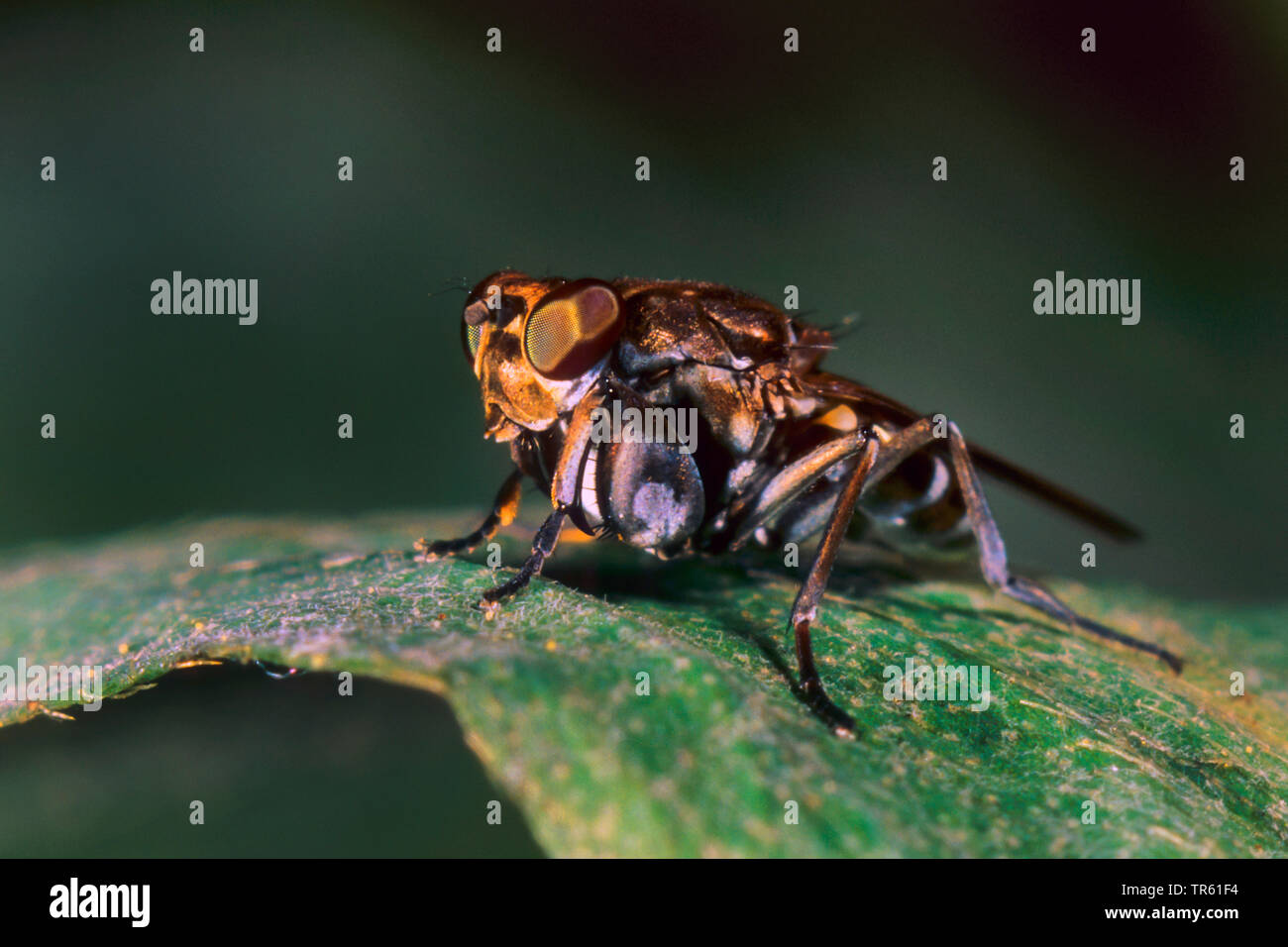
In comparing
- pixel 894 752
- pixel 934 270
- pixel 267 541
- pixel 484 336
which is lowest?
pixel 894 752

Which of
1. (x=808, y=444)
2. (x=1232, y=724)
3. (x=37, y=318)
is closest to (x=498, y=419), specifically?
(x=808, y=444)

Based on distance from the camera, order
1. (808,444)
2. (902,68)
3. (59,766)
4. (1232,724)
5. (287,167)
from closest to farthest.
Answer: (1232,724) → (59,766) → (808,444) → (287,167) → (902,68)

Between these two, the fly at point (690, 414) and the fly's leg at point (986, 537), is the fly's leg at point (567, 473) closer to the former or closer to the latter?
the fly at point (690, 414)

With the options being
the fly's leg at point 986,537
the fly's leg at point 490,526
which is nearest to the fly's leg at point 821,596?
the fly's leg at point 986,537

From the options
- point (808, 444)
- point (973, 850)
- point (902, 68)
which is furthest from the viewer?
point (902, 68)

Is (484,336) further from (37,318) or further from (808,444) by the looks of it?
(37,318)

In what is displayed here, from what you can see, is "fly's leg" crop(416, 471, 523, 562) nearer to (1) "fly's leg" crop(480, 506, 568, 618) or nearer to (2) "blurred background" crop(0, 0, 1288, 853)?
(1) "fly's leg" crop(480, 506, 568, 618)
